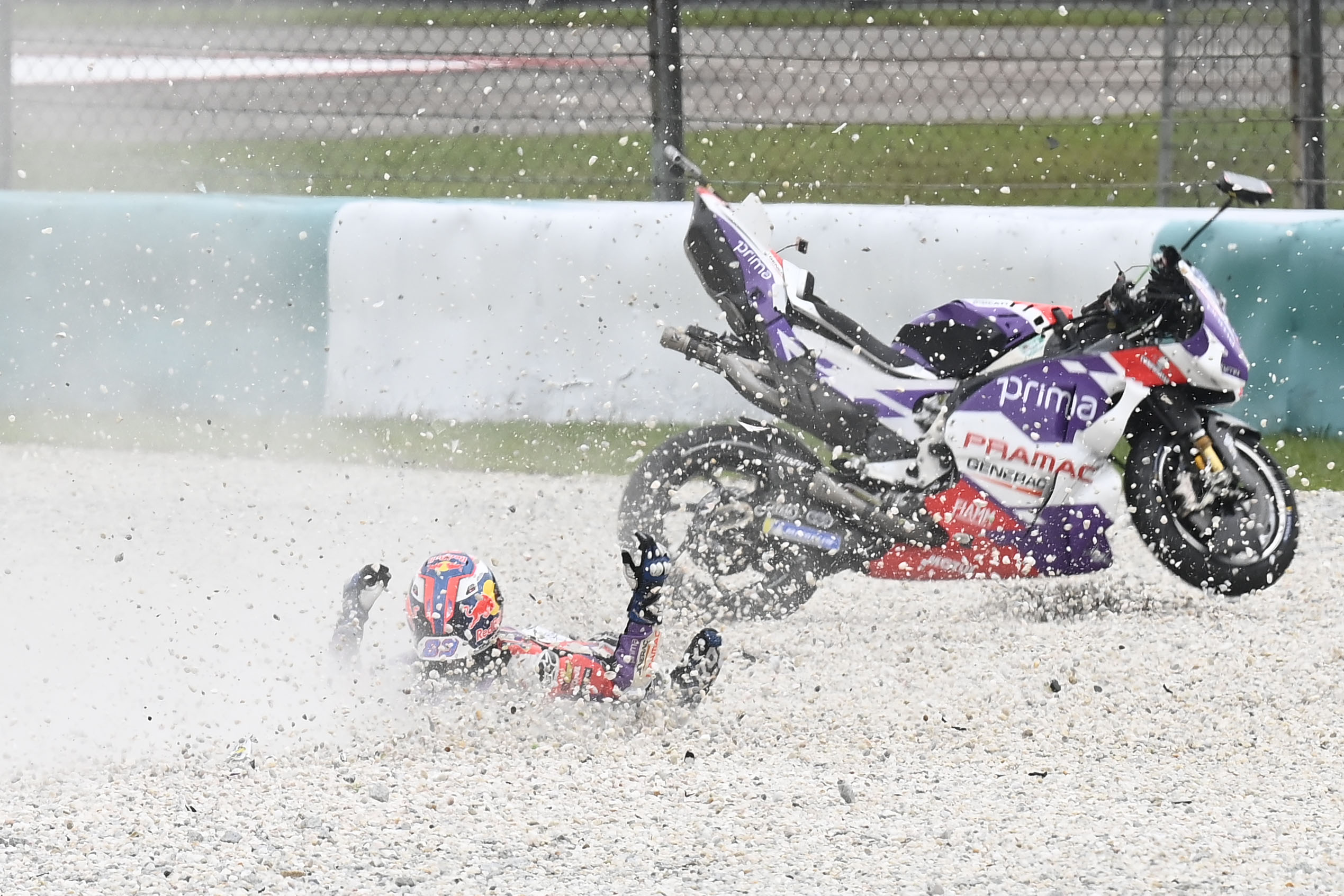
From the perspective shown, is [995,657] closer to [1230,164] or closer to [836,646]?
[836,646]

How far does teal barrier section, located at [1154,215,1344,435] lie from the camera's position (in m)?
7.18

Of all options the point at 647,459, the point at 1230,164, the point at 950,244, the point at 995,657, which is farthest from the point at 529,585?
the point at 1230,164

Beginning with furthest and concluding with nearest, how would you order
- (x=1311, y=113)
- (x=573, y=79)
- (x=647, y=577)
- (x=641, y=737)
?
(x=573, y=79) < (x=1311, y=113) < (x=647, y=577) < (x=641, y=737)

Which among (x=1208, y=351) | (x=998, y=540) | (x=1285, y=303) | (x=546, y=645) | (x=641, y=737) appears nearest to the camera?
(x=641, y=737)

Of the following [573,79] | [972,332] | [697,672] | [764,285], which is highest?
[573,79]

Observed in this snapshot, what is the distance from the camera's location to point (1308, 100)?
7.79 meters

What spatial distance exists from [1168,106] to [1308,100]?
643mm

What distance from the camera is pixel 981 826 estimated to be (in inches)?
147

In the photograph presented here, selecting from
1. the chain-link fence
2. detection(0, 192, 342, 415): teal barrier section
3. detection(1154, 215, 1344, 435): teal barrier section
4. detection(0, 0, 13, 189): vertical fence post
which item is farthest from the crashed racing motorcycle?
detection(0, 0, 13, 189): vertical fence post

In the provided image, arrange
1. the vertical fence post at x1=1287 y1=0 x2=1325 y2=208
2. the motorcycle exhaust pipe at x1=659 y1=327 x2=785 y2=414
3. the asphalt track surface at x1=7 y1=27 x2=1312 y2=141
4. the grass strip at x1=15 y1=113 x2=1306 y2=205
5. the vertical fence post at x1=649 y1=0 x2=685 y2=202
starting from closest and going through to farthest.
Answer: the motorcycle exhaust pipe at x1=659 y1=327 x2=785 y2=414, the vertical fence post at x1=1287 y1=0 x2=1325 y2=208, the vertical fence post at x1=649 y1=0 x2=685 y2=202, the asphalt track surface at x1=7 y1=27 x2=1312 y2=141, the grass strip at x1=15 y1=113 x2=1306 y2=205

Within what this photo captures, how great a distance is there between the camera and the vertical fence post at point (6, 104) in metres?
8.47

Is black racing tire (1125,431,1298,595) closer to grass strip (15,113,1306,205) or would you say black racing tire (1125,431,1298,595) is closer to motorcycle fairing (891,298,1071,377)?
motorcycle fairing (891,298,1071,377)

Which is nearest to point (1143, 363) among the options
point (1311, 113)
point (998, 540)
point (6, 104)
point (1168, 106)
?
point (998, 540)

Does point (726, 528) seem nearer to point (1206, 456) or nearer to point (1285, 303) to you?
point (1206, 456)
